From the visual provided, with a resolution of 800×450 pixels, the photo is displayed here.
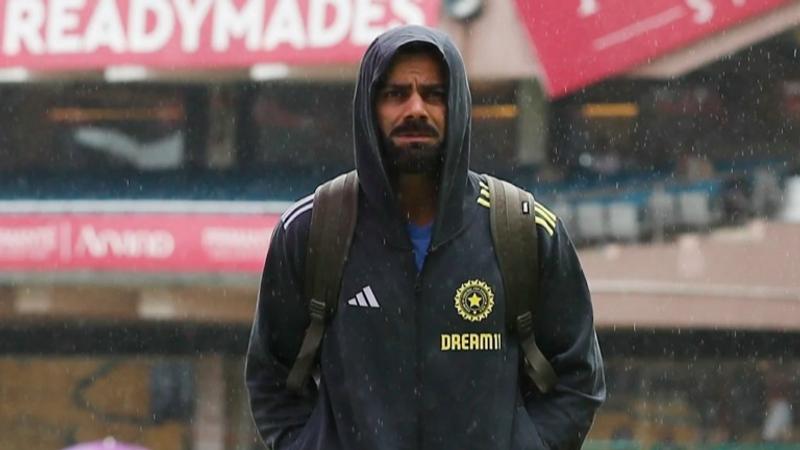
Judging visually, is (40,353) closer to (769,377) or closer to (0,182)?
(0,182)

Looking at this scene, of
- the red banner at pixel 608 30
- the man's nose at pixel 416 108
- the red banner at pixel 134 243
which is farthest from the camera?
the red banner at pixel 134 243

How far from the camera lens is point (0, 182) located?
18.2 meters

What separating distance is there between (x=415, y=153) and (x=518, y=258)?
8.7 inches

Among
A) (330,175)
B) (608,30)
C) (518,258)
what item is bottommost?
(330,175)

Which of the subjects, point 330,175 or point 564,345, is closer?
point 564,345

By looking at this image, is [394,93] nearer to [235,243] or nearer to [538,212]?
[538,212]

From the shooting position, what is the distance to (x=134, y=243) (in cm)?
1748

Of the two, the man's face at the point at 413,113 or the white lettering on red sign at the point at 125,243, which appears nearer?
the man's face at the point at 413,113

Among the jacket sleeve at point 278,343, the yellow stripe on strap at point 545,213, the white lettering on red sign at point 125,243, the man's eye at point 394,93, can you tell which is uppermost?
the man's eye at point 394,93

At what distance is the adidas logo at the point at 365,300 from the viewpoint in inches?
101

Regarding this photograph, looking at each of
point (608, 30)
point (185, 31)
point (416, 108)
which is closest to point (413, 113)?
point (416, 108)

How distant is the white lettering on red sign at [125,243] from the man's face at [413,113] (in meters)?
15.0

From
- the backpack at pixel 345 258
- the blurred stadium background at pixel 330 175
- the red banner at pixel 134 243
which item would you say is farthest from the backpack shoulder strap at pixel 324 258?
the red banner at pixel 134 243

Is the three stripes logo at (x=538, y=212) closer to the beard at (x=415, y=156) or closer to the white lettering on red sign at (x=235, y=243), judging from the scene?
the beard at (x=415, y=156)
